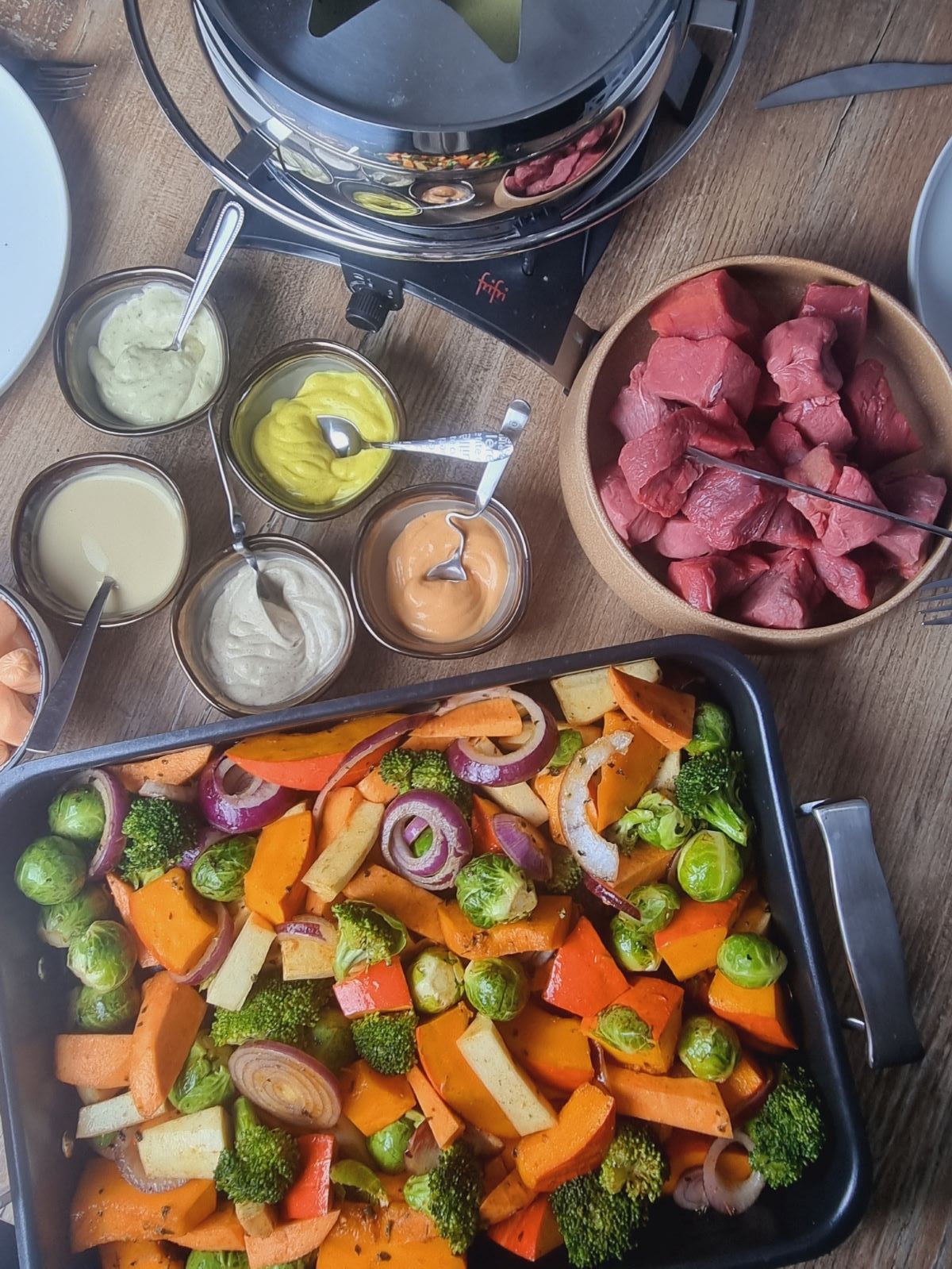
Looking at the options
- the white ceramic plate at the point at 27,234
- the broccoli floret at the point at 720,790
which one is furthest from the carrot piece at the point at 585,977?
the white ceramic plate at the point at 27,234

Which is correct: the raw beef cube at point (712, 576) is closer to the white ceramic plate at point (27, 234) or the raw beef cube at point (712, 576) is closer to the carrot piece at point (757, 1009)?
the carrot piece at point (757, 1009)

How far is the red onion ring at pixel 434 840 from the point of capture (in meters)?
2.01

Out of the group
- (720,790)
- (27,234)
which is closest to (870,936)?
(720,790)

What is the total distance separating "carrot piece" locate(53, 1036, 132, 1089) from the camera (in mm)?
1982

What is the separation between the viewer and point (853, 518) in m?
1.84

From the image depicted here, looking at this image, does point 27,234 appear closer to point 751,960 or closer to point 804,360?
point 804,360

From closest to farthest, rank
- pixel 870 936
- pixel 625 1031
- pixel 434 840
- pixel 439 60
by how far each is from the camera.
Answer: pixel 439 60 → pixel 870 936 → pixel 625 1031 → pixel 434 840

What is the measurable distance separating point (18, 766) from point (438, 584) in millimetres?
897

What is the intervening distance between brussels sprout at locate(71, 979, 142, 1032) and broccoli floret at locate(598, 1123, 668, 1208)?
40.1 inches

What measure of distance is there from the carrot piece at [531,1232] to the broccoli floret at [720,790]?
0.83 meters

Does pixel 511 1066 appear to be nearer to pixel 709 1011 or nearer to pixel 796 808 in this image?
pixel 709 1011

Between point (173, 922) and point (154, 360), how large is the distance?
120 centimetres

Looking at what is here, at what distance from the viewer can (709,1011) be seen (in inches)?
80.6

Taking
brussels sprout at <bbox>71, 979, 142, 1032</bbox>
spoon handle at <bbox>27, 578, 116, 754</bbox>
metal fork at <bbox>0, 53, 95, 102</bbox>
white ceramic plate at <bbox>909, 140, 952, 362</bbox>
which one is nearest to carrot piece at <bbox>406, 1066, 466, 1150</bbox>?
brussels sprout at <bbox>71, 979, 142, 1032</bbox>
